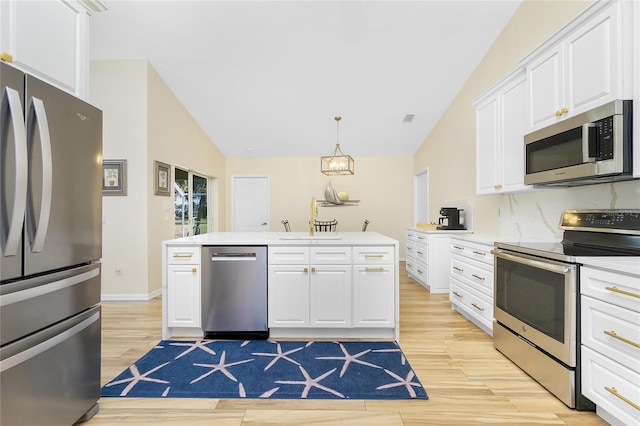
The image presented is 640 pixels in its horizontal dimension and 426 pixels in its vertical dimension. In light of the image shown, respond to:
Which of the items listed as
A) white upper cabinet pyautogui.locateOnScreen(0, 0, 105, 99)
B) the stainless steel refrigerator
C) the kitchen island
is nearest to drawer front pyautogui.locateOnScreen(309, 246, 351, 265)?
the kitchen island

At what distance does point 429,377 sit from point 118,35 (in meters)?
4.72

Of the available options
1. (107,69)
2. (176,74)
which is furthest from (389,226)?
(107,69)

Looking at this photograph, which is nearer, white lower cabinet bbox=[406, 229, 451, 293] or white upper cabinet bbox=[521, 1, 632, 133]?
white upper cabinet bbox=[521, 1, 632, 133]

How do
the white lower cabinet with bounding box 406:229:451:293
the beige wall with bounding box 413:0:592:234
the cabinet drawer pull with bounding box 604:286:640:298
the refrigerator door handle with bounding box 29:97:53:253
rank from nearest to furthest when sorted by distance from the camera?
the refrigerator door handle with bounding box 29:97:53:253 < the cabinet drawer pull with bounding box 604:286:640:298 < the beige wall with bounding box 413:0:592:234 < the white lower cabinet with bounding box 406:229:451:293

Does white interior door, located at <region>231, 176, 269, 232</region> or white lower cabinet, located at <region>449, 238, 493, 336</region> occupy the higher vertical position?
white interior door, located at <region>231, 176, 269, 232</region>

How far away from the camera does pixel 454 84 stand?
15.2 feet

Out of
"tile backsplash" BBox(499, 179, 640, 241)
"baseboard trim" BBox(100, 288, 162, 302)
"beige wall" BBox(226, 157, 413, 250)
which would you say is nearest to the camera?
"tile backsplash" BBox(499, 179, 640, 241)

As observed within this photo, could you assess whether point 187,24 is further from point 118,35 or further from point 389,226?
point 389,226

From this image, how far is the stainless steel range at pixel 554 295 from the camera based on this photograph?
1737mm

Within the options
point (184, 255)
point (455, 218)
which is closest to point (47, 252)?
point (184, 255)

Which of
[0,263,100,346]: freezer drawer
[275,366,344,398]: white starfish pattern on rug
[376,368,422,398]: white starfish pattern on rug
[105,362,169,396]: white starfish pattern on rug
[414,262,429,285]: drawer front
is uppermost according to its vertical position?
[0,263,100,346]: freezer drawer

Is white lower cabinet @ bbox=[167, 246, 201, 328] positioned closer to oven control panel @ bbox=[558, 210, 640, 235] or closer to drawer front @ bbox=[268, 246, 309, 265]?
drawer front @ bbox=[268, 246, 309, 265]

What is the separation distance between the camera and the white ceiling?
11.3 feet

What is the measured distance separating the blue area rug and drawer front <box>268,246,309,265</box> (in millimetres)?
688
